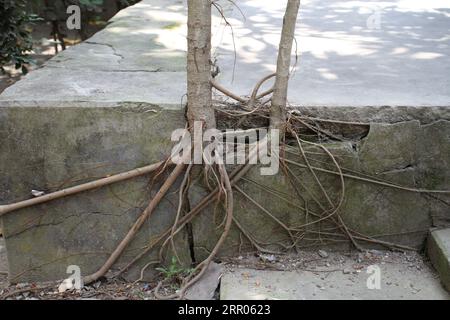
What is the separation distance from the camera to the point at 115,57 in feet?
11.2

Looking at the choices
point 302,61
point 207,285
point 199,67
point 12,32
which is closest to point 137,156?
point 199,67

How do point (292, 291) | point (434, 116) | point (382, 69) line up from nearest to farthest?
point (292, 291), point (434, 116), point (382, 69)

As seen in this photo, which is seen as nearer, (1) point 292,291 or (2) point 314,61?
(1) point 292,291

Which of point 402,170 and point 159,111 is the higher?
point 159,111

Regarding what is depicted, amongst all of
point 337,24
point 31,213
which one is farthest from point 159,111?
point 337,24

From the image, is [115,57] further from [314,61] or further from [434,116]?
[434,116]

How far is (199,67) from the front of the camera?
2523 millimetres

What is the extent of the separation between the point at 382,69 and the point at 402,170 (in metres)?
0.84

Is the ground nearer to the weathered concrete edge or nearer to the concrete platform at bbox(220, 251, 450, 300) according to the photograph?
the concrete platform at bbox(220, 251, 450, 300)

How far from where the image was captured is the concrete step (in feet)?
8.04

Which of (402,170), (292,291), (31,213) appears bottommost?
(292,291)

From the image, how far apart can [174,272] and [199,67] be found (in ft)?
3.05

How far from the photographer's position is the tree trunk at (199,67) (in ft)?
8.17

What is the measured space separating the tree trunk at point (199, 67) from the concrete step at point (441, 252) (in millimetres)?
1158
